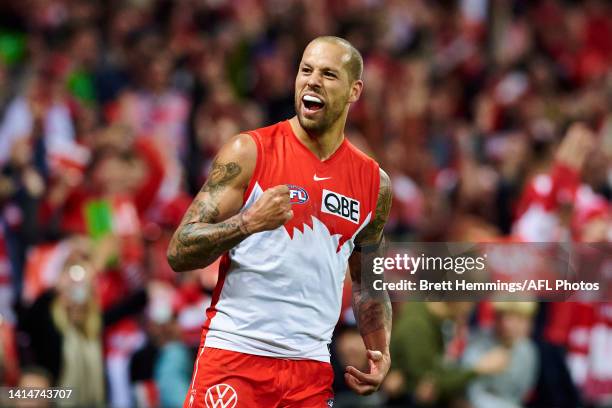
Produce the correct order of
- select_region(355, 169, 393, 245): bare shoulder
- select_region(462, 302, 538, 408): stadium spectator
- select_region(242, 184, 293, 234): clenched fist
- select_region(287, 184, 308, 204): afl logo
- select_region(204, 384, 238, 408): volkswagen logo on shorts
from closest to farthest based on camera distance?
select_region(242, 184, 293, 234): clenched fist → select_region(204, 384, 238, 408): volkswagen logo on shorts → select_region(287, 184, 308, 204): afl logo → select_region(355, 169, 393, 245): bare shoulder → select_region(462, 302, 538, 408): stadium spectator

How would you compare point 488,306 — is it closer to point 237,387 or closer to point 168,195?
point 168,195

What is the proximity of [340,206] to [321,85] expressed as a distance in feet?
1.77

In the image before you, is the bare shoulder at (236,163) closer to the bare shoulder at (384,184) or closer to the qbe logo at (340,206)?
the qbe logo at (340,206)

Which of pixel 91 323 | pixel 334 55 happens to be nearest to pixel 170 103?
pixel 91 323

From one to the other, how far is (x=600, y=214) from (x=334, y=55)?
5179 mm

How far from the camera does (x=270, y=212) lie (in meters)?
4.58

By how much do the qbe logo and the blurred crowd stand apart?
9.53 ft

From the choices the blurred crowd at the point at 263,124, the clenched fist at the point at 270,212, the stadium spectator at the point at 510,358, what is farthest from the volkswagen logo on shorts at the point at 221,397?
the stadium spectator at the point at 510,358

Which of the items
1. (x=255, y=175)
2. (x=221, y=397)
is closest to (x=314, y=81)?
(x=255, y=175)

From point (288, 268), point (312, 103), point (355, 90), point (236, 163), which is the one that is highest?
point (355, 90)

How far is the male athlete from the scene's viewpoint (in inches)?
193

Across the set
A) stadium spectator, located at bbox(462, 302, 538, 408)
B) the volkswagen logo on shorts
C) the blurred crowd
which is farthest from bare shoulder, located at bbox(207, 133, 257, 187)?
stadium spectator, located at bbox(462, 302, 538, 408)

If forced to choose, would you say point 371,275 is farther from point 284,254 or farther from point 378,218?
point 284,254

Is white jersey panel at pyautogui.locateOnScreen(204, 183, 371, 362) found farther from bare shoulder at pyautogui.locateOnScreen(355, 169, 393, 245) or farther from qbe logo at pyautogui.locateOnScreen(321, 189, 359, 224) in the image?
bare shoulder at pyautogui.locateOnScreen(355, 169, 393, 245)
